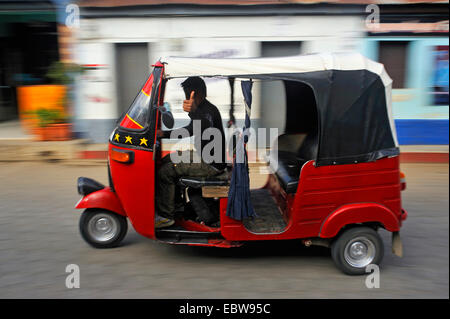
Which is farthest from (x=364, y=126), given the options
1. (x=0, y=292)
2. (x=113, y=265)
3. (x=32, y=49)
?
(x=32, y=49)

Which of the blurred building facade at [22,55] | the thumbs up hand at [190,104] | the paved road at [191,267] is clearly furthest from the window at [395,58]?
the blurred building facade at [22,55]

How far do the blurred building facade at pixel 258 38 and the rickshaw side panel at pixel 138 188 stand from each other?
4.71m

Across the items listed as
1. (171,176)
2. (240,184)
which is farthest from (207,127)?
(240,184)

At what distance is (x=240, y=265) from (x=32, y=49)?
10220mm

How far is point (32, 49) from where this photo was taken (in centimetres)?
1177

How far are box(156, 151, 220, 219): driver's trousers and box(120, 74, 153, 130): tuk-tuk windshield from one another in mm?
510

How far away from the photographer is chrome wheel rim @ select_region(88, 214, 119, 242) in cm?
443

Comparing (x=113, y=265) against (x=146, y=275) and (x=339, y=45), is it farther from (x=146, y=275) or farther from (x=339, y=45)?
(x=339, y=45)

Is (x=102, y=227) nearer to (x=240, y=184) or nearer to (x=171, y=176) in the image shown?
(x=171, y=176)

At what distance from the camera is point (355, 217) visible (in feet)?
13.0

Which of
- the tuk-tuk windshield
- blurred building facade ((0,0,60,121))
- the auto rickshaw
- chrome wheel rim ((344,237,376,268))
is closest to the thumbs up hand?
the auto rickshaw

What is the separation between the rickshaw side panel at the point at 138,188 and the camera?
4.03m

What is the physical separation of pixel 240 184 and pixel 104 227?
1.60 meters

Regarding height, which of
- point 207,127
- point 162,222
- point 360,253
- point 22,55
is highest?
point 22,55
